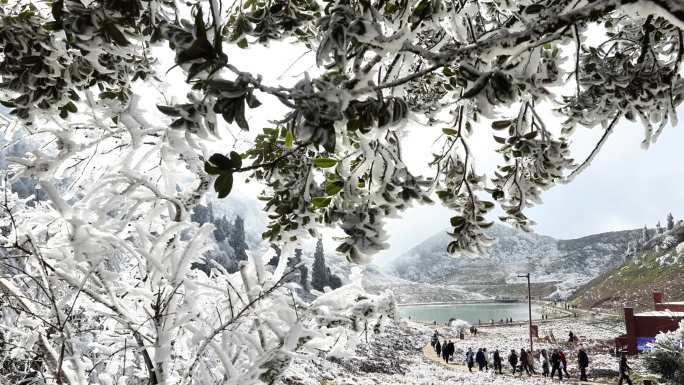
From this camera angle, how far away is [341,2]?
1.32 meters

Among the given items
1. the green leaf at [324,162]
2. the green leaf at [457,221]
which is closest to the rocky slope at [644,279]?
the green leaf at [457,221]

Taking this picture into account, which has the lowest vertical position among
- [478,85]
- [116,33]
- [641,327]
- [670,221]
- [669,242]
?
[641,327]

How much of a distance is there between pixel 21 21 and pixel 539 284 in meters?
140

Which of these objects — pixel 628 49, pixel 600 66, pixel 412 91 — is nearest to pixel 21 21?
pixel 412 91

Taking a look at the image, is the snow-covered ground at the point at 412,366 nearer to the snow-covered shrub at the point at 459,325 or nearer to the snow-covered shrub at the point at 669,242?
the snow-covered shrub at the point at 459,325

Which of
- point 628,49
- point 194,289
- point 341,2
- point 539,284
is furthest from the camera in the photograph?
point 539,284

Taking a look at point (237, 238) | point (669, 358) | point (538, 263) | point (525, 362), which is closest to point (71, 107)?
point (669, 358)

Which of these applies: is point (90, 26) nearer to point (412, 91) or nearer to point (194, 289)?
point (194, 289)

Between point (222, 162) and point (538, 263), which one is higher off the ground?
point (538, 263)

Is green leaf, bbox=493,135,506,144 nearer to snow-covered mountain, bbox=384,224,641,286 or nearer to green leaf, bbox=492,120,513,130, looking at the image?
green leaf, bbox=492,120,513,130

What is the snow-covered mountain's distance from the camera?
14450 cm

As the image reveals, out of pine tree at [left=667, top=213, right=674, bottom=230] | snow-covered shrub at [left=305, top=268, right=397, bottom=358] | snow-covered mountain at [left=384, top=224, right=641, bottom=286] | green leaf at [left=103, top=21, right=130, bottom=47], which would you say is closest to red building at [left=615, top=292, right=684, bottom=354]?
snow-covered shrub at [left=305, top=268, right=397, bottom=358]

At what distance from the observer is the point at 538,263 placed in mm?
163875

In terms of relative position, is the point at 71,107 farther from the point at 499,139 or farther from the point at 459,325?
the point at 459,325
